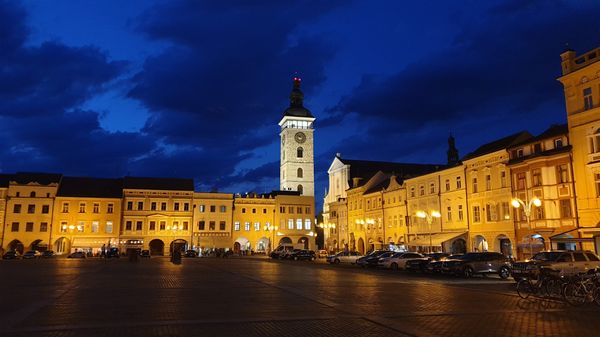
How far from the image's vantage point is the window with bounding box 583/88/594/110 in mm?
38781

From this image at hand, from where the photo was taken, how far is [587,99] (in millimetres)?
39188

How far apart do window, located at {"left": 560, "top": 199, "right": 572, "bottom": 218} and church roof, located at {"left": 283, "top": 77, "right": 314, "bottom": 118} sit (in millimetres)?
90399

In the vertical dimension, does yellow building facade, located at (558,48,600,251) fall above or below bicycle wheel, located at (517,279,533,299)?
above

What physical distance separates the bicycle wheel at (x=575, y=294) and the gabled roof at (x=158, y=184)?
76.2m

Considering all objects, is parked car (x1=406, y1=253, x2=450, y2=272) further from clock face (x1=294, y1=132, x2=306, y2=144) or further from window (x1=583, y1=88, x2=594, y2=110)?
clock face (x1=294, y1=132, x2=306, y2=144)

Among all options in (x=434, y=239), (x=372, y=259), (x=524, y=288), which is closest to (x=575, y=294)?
(x=524, y=288)

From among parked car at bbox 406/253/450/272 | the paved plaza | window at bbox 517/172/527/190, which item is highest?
window at bbox 517/172/527/190

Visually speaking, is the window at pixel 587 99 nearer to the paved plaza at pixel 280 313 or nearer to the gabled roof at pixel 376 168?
the paved plaza at pixel 280 313

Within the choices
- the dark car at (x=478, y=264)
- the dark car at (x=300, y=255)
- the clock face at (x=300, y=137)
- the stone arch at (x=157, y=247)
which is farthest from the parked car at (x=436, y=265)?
the clock face at (x=300, y=137)

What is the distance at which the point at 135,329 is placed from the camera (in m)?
11.7

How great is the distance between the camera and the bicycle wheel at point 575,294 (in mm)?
16984

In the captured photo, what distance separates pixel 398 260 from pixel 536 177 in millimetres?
13761

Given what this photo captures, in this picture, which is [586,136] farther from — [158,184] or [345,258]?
[158,184]

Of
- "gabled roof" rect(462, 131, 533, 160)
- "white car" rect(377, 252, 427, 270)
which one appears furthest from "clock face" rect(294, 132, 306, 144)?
"white car" rect(377, 252, 427, 270)
